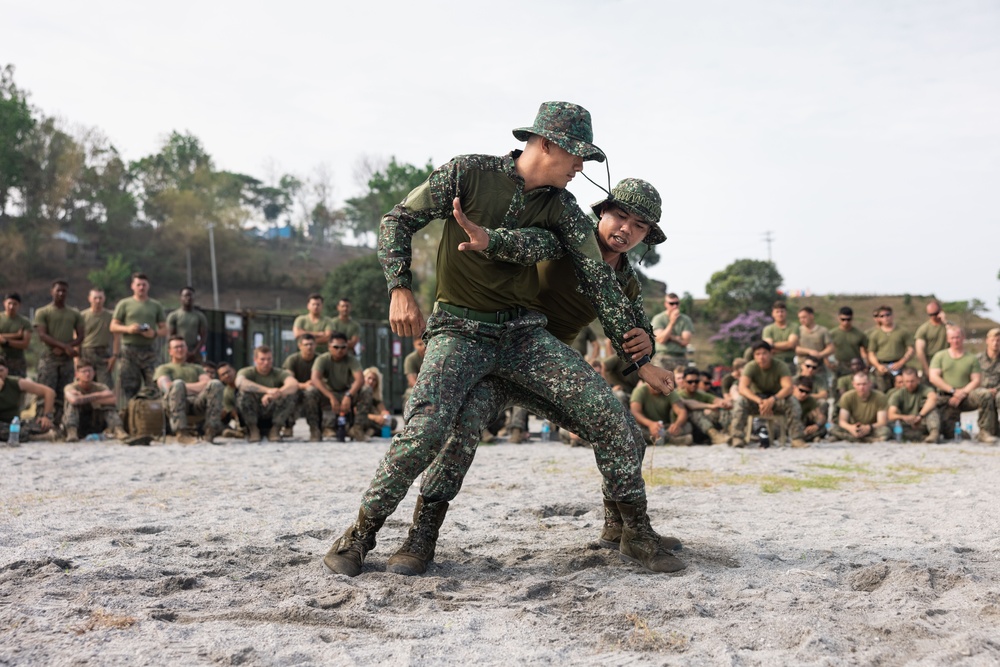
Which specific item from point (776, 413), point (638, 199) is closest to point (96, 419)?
point (776, 413)

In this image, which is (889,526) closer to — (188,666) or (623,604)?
(623,604)

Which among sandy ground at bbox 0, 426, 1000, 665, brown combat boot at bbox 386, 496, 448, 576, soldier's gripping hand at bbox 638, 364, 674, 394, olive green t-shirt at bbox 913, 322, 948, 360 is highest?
olive green t-shirt at bbox 913, 322, 948, 360

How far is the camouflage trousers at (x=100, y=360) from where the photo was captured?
40.9 ft

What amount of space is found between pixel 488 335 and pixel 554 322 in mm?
633

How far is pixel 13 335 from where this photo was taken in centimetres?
1192

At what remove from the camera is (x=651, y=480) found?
753 centimetres

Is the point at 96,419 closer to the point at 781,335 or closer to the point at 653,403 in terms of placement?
the point at 653,403

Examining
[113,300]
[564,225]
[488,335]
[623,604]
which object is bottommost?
[623,604]

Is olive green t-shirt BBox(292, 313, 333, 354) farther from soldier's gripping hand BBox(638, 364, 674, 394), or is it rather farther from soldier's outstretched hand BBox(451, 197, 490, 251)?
soldier's outstretched hand BBox(451, 197, 490, 251)

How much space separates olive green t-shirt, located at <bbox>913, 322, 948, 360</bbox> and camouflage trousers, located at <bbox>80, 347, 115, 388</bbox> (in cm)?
1184

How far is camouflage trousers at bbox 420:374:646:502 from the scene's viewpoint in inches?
163

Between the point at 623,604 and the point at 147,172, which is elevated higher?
the point at 147,172

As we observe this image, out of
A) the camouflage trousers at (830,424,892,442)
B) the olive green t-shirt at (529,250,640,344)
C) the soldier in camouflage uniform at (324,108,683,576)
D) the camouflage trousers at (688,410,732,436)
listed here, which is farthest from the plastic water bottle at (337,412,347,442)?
the soldier in camouflage uniform at (324,108,683,576)

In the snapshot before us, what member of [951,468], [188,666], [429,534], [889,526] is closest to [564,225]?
[429,534]
